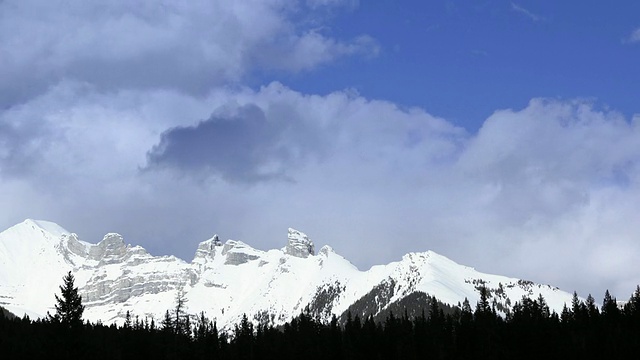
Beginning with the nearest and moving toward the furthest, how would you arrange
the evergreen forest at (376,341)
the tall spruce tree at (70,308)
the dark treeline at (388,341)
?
the tall spruce tree at (70,308)
the evergreen forest at (376,341)
the dark treeline at (388,341)

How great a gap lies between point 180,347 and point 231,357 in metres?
22.8

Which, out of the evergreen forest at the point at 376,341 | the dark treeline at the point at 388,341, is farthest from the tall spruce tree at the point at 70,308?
the dark treeline at the point at 388,341

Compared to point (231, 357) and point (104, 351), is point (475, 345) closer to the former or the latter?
point (231, 357)

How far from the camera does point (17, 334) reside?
15362cm

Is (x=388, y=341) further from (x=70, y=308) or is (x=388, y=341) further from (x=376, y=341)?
(x=70, y=308)

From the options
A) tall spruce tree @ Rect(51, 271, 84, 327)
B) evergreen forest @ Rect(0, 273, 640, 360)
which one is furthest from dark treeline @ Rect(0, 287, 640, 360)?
tall spruce tree @ Rect(51, 271, 84, 327)

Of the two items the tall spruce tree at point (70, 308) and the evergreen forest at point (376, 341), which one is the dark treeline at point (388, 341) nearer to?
the evergreen forest at point (376, 341)

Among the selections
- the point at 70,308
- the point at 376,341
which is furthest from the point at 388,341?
the point at 70,308

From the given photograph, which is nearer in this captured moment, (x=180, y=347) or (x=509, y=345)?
(x=180, y=347)

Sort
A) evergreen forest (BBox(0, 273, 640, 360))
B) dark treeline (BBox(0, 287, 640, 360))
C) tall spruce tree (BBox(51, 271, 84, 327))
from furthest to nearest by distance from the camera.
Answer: dark treeline (BBox(0, 287, 640, 360)) → evergreen forest (BBox(0, 273, 640, 360)) → tall spruce tree (BBox(51, 271, 84, 327))

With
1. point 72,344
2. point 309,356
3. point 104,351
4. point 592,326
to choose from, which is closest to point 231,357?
point 309,356

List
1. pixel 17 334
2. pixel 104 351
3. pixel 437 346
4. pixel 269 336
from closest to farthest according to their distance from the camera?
1. pixel 104 351
2. pixel 17 334
3. pixel 437 346
4. pixel 269 336

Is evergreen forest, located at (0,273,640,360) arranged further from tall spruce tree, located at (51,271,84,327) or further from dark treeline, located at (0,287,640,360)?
tall spruce tree, located at (51,271,84,327)

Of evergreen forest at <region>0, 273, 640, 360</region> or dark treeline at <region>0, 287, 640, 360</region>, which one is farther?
dark treeline at <region>0, 287, 640, 360</region>
